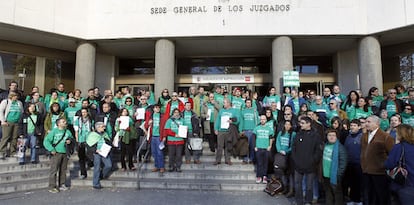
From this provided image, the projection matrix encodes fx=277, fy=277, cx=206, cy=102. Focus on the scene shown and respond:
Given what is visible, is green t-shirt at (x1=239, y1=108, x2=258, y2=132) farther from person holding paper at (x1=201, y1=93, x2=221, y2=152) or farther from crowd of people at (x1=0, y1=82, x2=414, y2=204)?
person holding paper at (x1=201, y1=93, x2=221, y2=152)

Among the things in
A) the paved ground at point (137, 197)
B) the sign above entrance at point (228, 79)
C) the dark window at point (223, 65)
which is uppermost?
the dark window at point (223, 65)

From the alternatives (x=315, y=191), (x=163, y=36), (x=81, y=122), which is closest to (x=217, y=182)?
(x=315, y=191)

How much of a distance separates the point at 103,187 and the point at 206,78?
9.32 m

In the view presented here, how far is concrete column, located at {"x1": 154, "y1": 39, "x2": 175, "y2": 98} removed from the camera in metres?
11.9

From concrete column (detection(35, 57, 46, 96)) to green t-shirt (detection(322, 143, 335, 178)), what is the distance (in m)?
13.6

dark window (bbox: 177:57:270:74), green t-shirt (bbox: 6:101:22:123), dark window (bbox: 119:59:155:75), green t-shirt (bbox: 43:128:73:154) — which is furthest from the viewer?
dark window (bbox: 119:59:155:75)

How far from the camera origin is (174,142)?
7.02 m

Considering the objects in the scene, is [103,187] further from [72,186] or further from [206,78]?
[206,78]

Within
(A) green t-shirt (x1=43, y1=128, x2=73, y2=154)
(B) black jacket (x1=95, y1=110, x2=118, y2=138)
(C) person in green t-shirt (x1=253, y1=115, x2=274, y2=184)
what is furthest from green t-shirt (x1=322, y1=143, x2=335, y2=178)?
(A) green t-shirt (x1=43, y1=128, x2=73, y2=154)

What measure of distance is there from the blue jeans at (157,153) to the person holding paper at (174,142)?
0.21m

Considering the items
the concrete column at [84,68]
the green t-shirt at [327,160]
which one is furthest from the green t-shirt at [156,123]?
the concrete column at [84,68]

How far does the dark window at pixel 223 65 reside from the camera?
15.0m

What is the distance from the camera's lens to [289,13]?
11.6 meters

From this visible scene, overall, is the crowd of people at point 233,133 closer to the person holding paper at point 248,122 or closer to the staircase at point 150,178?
the person holding paper at point 248,122
